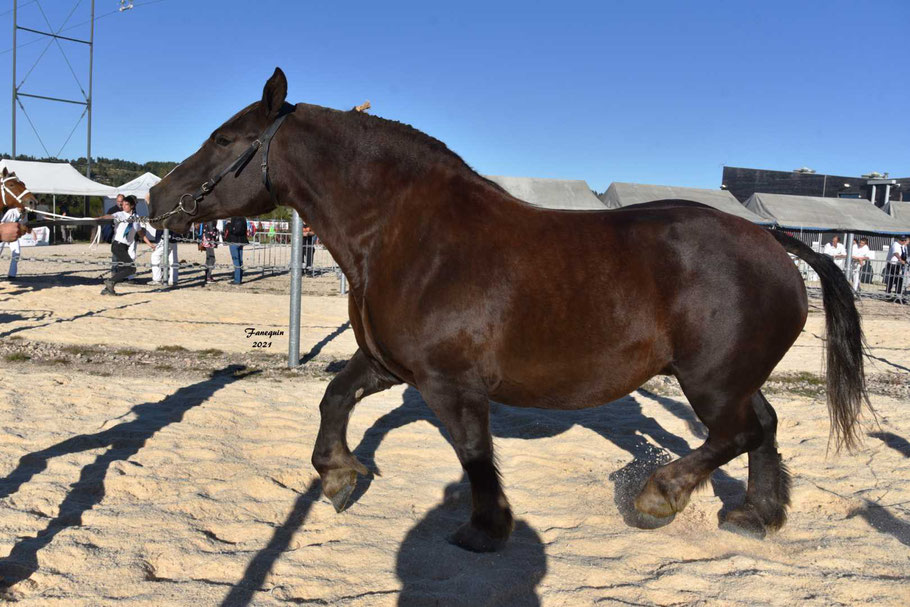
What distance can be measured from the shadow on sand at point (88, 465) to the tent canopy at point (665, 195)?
74.0 ft

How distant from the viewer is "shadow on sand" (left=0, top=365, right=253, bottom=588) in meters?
2.91

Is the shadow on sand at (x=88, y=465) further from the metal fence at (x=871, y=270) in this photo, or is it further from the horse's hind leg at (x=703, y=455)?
the metal fence at (x=871, y=270)

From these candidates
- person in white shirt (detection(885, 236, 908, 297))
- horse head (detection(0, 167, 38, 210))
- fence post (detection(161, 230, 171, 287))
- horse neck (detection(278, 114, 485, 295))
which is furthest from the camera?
person in white shirt (detection(885, 236, 908, 297))

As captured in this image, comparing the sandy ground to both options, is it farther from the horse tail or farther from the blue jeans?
the blue jeans

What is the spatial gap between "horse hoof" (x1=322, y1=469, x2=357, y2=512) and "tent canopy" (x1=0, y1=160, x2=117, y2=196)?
26.1 meters

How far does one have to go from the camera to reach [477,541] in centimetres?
322

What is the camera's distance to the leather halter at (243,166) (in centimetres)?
335

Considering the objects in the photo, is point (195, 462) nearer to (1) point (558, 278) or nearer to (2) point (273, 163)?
(2) point (273, 163)

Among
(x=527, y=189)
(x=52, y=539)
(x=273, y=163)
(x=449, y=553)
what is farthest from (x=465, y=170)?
(x=527, y=189)

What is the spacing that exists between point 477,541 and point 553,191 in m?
24.4

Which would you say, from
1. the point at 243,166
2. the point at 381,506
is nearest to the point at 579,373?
the point at 381,506

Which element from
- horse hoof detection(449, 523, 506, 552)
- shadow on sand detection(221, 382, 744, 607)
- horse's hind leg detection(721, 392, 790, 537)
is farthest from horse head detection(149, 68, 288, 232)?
horse's hind leg detection(721, 392, 790, 537)

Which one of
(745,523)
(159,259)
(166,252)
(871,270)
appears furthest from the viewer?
(871,270)

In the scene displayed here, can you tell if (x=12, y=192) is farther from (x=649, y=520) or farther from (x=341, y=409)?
(x=649, y=520)
